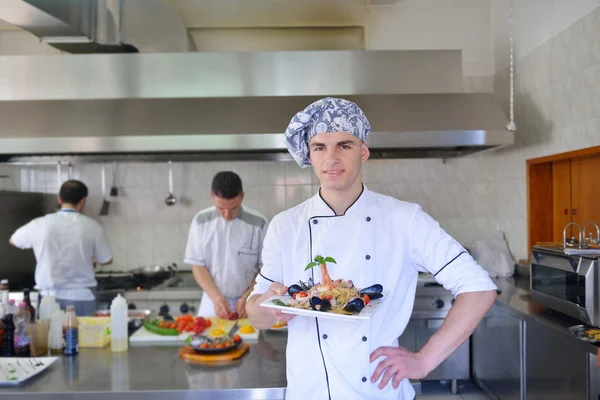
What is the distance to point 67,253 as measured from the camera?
12.5ft

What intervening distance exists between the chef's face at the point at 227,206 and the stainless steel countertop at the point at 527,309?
5.89 feet

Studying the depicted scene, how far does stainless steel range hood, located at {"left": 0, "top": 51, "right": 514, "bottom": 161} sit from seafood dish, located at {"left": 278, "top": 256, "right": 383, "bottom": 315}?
6.10ft

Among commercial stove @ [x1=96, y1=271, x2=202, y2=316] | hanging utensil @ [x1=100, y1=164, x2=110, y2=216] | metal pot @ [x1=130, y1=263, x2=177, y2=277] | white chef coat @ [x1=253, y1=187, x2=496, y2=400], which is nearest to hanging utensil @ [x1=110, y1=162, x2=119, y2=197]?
hanging utensil @ [x1=100, y1=164, x2=110, y2=216]

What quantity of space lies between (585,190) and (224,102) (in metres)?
2.43

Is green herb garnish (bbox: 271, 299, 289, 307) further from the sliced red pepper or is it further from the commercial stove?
the commercial stove

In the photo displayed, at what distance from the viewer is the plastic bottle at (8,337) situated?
91.7 inches

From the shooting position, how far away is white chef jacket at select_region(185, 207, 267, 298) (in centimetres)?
367

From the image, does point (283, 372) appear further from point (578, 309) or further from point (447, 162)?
point (447, 162)

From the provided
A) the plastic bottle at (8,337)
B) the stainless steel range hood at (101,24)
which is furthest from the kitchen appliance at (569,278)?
the stainless steel range hood at (101,24)

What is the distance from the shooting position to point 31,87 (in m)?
3.89

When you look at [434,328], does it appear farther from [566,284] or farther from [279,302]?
[279,302]

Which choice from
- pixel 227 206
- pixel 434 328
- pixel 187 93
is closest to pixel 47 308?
pixel 227 206

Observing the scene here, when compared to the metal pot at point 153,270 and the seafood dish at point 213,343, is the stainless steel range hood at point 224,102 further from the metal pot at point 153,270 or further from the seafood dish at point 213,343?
the seafood dish at point 213,343

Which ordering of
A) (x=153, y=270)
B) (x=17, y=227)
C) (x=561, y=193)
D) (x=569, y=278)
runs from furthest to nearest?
(x=153, y=270) → (x=17, y=227) → (x=561, y=193) → (x=569, y=278)
